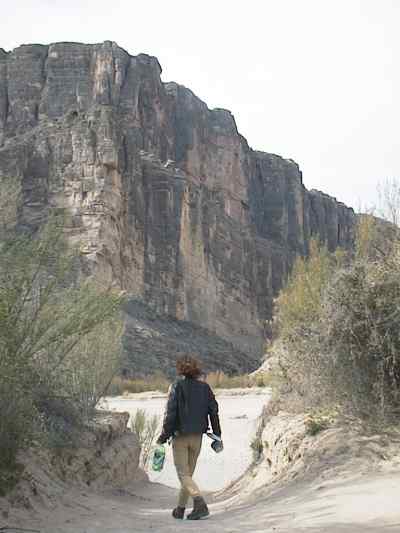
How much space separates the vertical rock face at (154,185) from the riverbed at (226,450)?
20.3 meters

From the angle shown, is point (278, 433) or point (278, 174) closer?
point (278, 433)

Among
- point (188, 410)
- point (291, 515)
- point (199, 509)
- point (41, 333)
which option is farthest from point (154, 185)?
point (291, 515)

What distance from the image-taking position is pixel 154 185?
52.2 m

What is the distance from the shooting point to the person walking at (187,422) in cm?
621

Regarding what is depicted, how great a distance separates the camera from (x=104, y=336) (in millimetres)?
11266

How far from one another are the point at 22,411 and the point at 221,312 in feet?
169

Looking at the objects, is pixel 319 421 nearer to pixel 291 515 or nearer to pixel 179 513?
pixel 179 513

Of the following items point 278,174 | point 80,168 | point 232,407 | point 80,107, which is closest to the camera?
point 232,407

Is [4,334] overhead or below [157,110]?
below

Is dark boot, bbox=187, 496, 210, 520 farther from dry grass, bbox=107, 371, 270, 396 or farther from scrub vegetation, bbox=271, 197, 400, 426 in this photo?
dry grass, bbox=107, 371, 270, 396

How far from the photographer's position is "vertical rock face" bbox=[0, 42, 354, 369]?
43750 mm

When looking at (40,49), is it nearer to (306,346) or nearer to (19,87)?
(19,87)

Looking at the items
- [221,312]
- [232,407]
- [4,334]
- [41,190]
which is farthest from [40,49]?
[4,334]

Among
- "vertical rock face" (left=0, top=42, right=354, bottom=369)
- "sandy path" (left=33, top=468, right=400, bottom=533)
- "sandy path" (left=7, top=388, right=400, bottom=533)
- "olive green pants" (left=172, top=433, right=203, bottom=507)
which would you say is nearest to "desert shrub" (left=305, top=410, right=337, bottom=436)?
"sandy path" (left=7, top=388, right=400, bottom=533)
